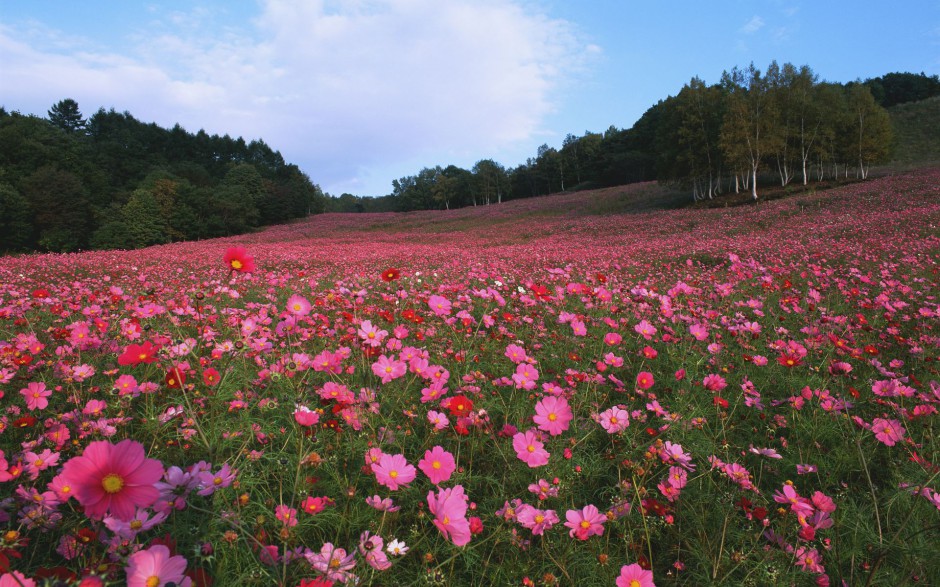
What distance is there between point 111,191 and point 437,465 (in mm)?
51467

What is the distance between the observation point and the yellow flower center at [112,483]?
770 millimetres

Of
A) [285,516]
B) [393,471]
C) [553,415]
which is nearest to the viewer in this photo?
[285,516]

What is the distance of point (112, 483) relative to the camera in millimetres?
771

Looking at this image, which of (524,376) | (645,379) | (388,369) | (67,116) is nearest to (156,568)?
(388,369)

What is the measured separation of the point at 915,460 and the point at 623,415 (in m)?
1.10

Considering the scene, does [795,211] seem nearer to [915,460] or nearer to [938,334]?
[938,334]

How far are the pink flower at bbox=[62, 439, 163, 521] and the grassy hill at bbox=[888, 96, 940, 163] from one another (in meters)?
46.1

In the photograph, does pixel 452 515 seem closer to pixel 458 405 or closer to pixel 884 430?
pixel 458 405

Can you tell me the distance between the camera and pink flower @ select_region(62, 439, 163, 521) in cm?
75

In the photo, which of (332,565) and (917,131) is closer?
(332,565)

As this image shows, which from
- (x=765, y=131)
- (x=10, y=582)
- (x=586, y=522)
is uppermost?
(x=765, y=131)

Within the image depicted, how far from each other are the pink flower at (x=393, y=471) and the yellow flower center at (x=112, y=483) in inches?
20.8

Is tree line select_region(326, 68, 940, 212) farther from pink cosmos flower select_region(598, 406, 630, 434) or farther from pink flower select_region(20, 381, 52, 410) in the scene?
pink flower select_region(20, 381, 52, 410)

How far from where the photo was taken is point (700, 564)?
1252mm
